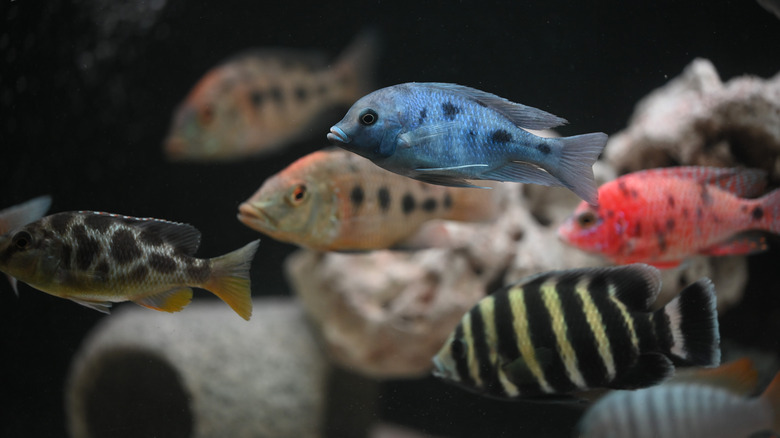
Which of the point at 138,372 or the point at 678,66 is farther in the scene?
the point at 678,66

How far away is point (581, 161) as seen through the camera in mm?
1218

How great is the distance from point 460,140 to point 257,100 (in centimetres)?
237

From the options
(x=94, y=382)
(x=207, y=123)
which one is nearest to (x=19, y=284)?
(x=94, y=382)

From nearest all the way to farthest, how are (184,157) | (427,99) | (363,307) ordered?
(427,99) → (363,307) → (184,157)

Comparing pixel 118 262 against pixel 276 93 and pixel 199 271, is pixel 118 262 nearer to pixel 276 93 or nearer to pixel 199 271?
pixel 199 271

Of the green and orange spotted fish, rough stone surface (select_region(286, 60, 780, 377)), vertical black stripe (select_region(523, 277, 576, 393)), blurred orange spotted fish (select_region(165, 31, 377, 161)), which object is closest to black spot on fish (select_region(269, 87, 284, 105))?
blurred orange spotted fish (select_region(165, 31, 377, 161))

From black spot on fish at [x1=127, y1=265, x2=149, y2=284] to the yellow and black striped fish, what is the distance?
0.99 metres

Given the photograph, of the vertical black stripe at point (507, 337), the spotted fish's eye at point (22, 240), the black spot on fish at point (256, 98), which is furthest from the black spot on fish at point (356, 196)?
the black spot on fish at point (256, 98)

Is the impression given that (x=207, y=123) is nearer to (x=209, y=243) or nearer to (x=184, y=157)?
(x=184, y=157)

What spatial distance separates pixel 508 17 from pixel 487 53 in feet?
0.82

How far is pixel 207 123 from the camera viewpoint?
3334mm

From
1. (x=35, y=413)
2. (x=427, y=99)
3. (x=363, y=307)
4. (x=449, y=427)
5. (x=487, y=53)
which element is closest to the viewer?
(x=427, y=99)

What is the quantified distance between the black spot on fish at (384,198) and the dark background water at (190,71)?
54cm

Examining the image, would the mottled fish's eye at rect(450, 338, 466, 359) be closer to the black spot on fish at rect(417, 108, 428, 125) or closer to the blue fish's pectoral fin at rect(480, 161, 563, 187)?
the blue fish's pectoral fin at rect(480, 161, 563, 187)
